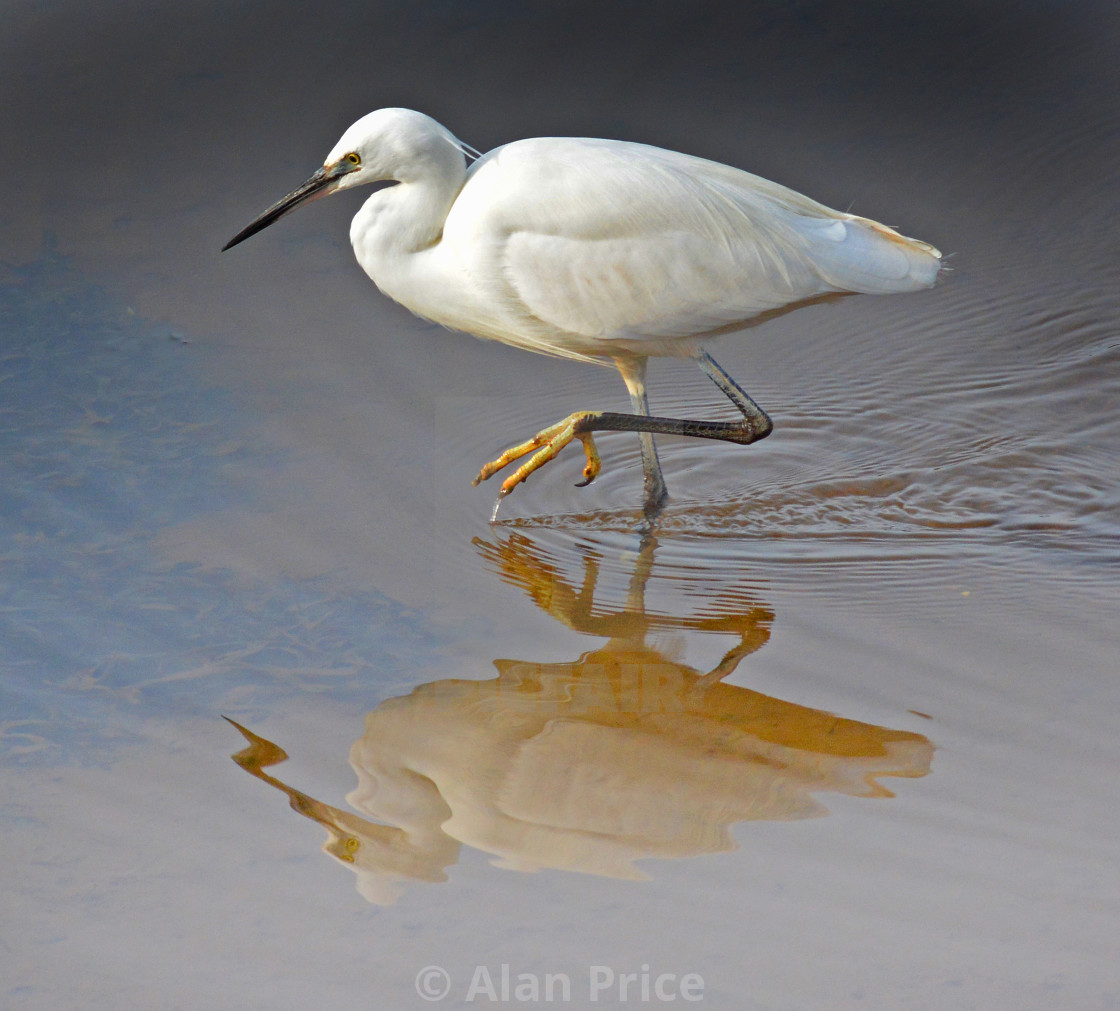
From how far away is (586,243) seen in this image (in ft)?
8.79

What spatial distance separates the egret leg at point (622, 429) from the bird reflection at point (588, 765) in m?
0.53

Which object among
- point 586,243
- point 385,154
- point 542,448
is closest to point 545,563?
point 542,448

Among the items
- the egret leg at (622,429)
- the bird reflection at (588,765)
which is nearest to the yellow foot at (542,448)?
the egret leg at (622,429)

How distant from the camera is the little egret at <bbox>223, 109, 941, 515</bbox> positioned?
8.75ft

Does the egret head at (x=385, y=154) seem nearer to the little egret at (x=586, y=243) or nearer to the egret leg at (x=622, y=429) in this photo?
the little egret at (x=586, y=243)

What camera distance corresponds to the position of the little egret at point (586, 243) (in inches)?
105

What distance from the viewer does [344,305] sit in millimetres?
3832

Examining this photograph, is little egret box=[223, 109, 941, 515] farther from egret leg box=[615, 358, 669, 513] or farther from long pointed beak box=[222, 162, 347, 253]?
egret leg box=[615, 358, 669, 513]

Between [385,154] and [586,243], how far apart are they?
47 cm

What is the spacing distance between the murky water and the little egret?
1.57 feet

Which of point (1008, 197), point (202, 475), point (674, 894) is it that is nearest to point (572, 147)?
point (202, 475)

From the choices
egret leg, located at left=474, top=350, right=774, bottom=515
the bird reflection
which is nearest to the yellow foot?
egret leg, located at left=474, top=350, right=774, bottom=515

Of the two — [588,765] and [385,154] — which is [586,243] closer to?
[385,154]

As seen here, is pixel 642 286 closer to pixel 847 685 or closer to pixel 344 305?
pixel 847 685
